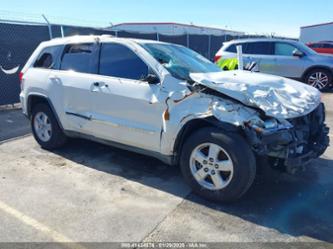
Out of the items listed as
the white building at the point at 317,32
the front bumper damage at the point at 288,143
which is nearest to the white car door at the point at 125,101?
the front bumper damage at the point at 288,143

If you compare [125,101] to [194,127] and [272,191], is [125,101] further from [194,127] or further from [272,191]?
[272,191]

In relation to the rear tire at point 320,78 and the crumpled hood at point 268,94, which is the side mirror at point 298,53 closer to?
the rear tire at point 320,78

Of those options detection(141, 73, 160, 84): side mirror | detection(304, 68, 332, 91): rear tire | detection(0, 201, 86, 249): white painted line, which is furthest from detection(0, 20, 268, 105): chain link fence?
detection(304, 68, 332, 91): rear tire

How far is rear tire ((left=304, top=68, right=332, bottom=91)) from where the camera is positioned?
10984 millimetres

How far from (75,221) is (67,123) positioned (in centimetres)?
199

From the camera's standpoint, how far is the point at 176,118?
3756 millimetres

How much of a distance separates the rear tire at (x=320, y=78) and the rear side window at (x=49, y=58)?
29.0ft

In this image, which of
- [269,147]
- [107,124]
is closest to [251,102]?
[269,147]

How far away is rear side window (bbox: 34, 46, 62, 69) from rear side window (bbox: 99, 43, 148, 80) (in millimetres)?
928

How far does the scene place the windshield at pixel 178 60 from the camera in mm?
4051

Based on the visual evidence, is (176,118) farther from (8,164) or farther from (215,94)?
(8,164)

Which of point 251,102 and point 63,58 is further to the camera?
point 63,58

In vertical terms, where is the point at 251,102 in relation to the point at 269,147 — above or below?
above

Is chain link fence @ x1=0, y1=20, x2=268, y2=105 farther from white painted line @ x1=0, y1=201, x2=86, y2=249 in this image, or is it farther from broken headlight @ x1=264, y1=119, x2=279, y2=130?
broken headlight @ x1=264, y1=119, x2=279, y2=130
